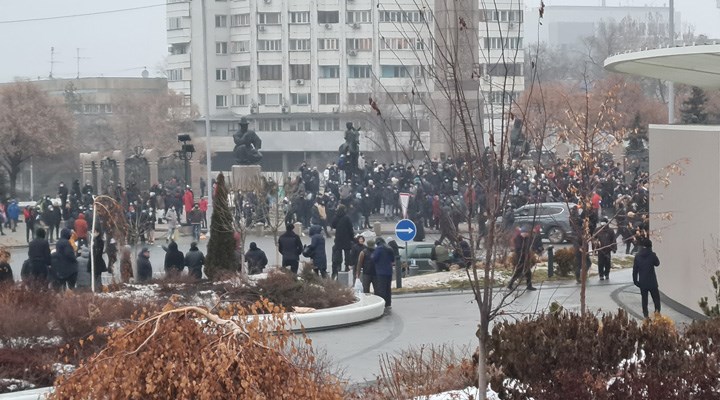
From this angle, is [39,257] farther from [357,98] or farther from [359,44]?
[359,44]

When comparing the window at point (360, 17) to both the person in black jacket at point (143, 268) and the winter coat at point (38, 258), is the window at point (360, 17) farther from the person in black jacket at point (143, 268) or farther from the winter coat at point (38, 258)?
the winter coat at point (38, 258)

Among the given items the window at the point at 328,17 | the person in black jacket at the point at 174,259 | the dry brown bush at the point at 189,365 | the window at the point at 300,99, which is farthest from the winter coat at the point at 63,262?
the window at the point at 328,17

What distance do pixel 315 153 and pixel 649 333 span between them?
7391 centimetres

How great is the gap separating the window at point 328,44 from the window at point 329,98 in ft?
10.8

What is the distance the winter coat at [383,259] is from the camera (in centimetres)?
2238

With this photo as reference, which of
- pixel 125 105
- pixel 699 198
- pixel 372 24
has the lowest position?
pixel 699 198

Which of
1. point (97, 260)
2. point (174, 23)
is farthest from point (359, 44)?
point (97, 260)

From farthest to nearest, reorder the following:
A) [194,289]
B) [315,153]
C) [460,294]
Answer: [315,153] < [460,294] < [194,289]

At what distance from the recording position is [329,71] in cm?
9131

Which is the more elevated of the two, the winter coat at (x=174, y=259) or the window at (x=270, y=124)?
the window at (x=270, y=124)

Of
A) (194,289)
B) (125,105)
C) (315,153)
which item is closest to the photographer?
(194,289)

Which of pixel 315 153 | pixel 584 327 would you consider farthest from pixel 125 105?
pixel 584 327

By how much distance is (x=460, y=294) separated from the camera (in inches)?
1011

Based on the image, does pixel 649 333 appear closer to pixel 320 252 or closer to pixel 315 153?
pixel 320 252
